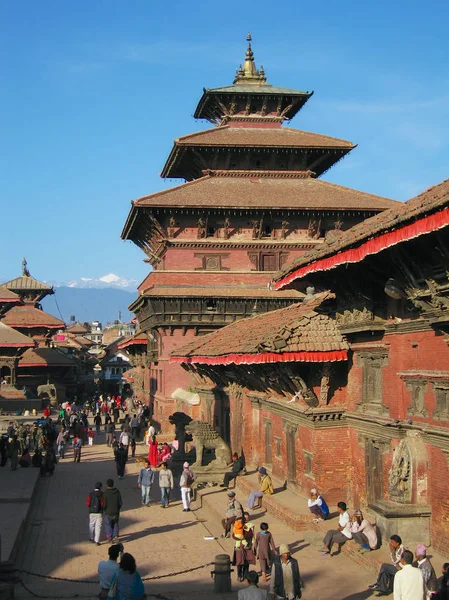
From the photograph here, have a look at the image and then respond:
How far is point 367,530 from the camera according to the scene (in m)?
13.9

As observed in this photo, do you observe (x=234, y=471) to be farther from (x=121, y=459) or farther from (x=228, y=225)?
(x=228, y=225)

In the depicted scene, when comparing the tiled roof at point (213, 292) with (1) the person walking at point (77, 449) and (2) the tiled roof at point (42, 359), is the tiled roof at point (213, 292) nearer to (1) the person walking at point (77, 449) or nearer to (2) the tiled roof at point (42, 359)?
(1) the person walking at point (77, 449)

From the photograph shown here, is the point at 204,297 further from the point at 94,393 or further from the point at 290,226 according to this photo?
the point at 94,393

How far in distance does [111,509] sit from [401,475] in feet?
21.0

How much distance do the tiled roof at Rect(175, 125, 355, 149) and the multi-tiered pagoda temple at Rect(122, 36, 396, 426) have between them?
0.19ft

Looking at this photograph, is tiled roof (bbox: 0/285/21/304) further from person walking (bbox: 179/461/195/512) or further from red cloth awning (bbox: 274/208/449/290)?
red cloth awning (bbox: 274/208/449/290)

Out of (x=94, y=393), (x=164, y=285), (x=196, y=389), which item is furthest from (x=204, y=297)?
(x=94, y=393)

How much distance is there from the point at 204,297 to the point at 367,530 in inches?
953

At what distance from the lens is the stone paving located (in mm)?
13406

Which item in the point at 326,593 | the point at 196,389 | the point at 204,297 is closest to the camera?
the point at 326,593

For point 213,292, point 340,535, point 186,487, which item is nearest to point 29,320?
point 213,292

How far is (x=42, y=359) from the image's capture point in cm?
6950

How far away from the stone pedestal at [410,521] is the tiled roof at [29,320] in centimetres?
6738

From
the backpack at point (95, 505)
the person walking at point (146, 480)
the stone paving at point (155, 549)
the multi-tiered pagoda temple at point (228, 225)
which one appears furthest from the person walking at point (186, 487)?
the multi-tiered pagoda temple at point (228, 225)
